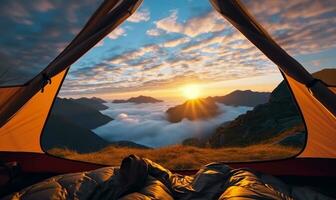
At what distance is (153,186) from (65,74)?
3426 mm

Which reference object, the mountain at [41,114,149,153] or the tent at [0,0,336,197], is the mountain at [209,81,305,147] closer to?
the tent at [0,0,336,197]

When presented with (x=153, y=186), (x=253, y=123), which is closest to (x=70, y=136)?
(x=253, y=123)

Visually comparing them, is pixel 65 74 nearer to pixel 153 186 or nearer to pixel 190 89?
pixel 153 186

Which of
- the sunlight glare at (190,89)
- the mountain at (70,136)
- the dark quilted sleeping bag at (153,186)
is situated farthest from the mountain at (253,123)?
the mountain at (70,136)

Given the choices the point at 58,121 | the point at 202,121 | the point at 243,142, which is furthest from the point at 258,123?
the point at 202,121

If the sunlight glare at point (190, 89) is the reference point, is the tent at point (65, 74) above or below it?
below

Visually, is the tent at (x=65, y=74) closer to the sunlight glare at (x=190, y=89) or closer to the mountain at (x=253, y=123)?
the mountain at (x=253, y=123)

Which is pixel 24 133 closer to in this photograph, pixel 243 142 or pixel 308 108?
pixel 308 108

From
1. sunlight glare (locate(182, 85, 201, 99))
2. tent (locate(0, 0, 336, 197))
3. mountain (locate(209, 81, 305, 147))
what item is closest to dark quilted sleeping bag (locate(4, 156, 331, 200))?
tent (locate(0, 0, 336, 197))

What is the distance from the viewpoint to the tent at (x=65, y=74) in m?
3.21

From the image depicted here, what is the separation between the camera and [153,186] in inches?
125

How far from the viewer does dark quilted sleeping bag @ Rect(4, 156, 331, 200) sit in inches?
119

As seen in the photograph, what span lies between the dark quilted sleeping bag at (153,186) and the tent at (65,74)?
87 centimetres

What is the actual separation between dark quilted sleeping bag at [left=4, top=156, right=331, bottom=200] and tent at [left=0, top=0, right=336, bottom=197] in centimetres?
87
